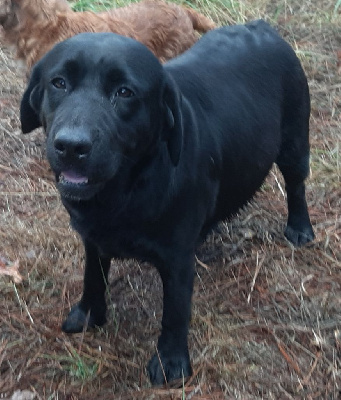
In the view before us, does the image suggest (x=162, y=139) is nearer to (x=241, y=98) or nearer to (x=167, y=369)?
(x=241, y=98)

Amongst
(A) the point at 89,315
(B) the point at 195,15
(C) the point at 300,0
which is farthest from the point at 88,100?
(C) the point at 300,0

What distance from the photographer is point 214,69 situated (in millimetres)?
3219

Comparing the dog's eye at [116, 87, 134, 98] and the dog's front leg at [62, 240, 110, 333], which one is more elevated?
the dog's eye at [116, 87, 134, 98]

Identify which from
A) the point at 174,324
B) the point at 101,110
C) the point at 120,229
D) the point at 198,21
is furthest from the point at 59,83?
the point at 198,21

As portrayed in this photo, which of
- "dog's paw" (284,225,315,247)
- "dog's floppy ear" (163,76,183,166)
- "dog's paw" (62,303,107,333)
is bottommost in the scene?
"dog's paw" (284,225,315,247)

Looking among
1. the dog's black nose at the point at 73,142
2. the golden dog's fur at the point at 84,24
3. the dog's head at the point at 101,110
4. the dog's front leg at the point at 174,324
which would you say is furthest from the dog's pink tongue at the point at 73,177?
the golden dog's fur at the point at 84,24

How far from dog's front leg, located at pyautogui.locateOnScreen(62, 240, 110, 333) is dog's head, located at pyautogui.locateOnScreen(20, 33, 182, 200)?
2.51ft

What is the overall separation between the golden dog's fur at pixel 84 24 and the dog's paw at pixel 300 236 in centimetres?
229

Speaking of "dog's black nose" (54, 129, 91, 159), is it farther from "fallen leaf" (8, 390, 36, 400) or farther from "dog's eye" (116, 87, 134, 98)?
"fallen leaf" (8, 390, 36, 400)

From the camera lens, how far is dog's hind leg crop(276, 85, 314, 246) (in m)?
3.74

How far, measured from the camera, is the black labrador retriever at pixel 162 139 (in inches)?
95.1

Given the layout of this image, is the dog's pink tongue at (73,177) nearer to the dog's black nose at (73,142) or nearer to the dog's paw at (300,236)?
the dog's black nose at (73,142)

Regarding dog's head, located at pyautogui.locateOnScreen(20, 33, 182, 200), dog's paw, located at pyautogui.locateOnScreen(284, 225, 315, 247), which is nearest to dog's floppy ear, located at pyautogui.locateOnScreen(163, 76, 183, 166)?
dog's head, located at pyautogui.locateOnScreen(20, 33, 182, 200)

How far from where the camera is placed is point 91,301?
10.9 ft
